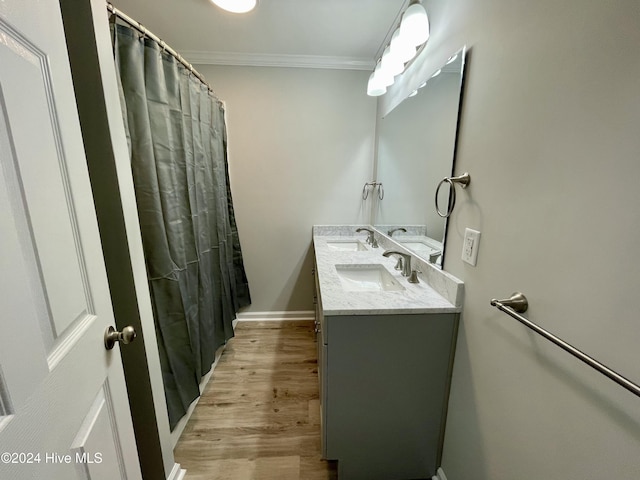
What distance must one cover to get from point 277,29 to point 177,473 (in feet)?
8.45

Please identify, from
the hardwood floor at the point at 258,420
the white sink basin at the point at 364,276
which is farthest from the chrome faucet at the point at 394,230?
the hardwood floor at the point at 258,420

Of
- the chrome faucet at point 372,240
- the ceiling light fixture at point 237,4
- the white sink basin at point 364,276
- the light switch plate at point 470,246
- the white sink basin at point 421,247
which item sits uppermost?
the ceiling light fixture at point 237,4

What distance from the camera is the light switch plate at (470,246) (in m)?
0.91

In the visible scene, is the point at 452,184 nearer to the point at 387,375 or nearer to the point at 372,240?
the point at 387,375

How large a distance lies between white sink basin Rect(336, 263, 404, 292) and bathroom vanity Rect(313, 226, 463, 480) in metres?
0.28

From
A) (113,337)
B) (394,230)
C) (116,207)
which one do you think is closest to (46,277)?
(113,337)

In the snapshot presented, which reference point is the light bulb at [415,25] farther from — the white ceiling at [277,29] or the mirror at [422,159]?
the white ceiling at [277,29]

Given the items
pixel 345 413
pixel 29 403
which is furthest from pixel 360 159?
pixel 29 403

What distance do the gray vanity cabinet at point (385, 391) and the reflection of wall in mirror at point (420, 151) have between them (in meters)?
0.50

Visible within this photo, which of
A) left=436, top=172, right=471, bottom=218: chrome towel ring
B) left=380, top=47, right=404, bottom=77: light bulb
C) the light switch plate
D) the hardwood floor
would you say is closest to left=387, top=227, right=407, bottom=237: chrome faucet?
left=436, top=172, right=471, bottom=218: chrome towel ring

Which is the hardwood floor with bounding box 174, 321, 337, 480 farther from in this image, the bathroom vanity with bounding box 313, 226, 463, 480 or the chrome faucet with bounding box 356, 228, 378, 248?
the chrome faucet with bounding box 356, 228, 378, 248

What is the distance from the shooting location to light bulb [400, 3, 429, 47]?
1086mm

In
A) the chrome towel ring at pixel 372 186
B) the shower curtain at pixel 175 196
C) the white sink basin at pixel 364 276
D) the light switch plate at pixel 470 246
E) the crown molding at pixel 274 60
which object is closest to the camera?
the light switch plate at pixel 470 246

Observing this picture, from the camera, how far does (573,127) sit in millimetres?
570
